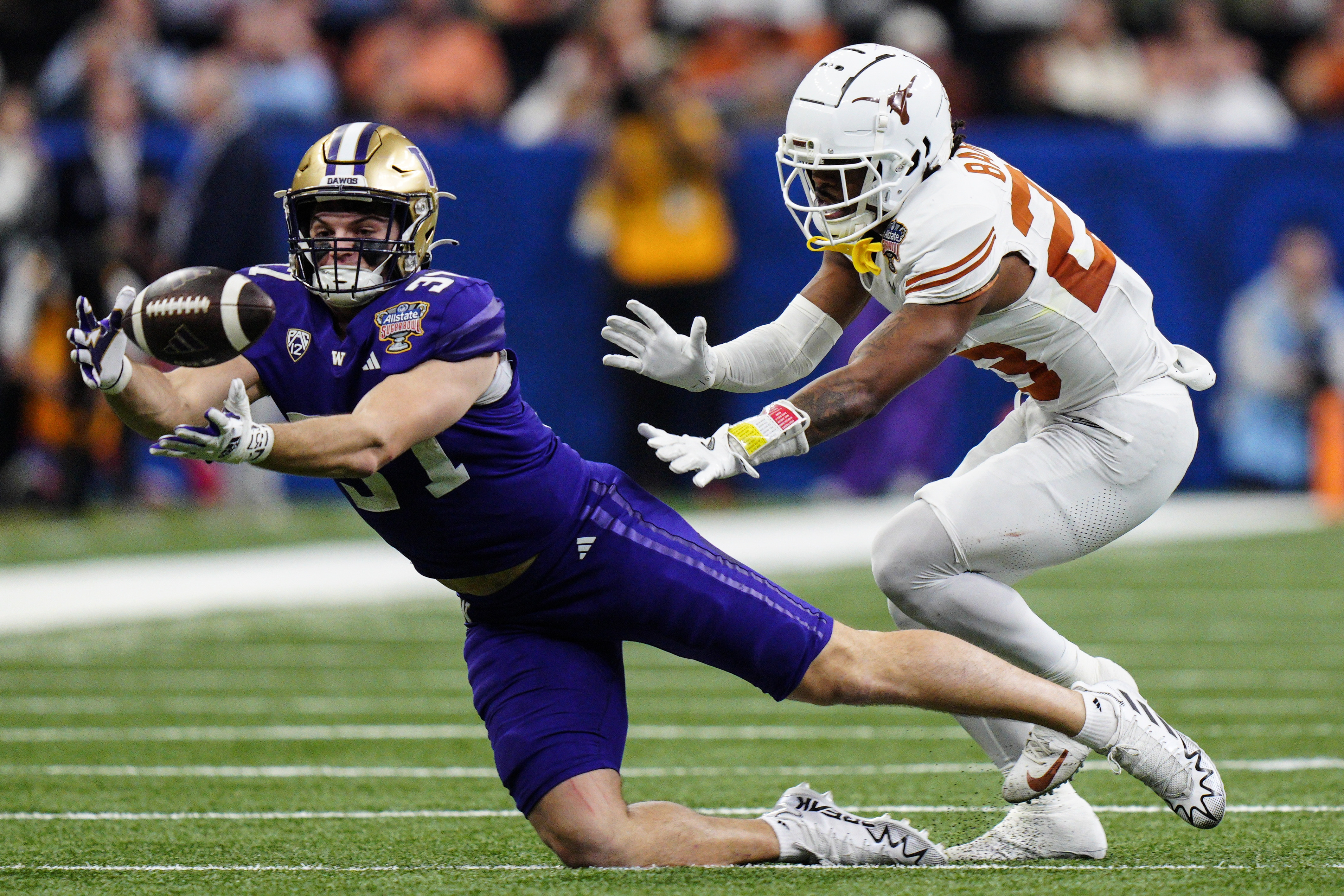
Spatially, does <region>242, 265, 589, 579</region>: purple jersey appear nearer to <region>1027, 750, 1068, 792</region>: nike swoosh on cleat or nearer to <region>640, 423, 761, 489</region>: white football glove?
<region>640, 423, 761, 489</region>: white football glove

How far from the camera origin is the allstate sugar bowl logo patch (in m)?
3.57

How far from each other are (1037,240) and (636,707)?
248cm

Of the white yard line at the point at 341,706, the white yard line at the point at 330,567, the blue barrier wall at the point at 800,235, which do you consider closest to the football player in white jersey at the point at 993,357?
the white yard line at the point at 341,706

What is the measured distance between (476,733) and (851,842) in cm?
195

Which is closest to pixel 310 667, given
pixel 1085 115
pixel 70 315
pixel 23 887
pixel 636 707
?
pixel 636 707

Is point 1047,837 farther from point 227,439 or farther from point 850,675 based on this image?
point 227,439

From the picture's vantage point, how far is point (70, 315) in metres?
10.4

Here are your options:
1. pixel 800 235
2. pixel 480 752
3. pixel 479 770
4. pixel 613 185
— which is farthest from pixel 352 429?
pixel 800 235

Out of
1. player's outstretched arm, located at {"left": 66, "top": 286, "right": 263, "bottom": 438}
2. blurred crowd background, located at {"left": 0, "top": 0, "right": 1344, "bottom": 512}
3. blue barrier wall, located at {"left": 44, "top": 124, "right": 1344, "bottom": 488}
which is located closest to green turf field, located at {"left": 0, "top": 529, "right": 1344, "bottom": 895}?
player's outstretched arm, located at {"left": 66, "top": 286, "right": 263, "bottom": 438}

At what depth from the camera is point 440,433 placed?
140 inches

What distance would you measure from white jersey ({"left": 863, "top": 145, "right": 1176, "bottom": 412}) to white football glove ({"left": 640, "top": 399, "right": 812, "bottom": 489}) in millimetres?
362

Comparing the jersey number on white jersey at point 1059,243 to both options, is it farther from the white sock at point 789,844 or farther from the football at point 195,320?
the football at point 195,320

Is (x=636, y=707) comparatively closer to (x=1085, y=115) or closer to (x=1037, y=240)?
(x=1037, y=240)

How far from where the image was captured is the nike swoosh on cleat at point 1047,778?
3791 mm
